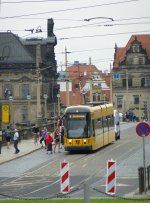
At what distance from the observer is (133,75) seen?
130 meters

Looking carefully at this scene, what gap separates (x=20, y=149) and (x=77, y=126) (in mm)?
7355

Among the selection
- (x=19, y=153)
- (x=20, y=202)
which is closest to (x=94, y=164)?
(x=19, y=153)

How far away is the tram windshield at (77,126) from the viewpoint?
4616 cm

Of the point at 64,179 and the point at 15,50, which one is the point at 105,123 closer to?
the point at 64,179

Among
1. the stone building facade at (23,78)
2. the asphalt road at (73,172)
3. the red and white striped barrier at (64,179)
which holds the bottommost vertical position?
the asphalt road at (73,172)

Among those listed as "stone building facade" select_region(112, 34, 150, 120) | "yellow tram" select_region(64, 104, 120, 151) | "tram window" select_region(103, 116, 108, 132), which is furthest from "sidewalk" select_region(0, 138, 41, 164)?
"stone building facade" select_region(112, 34, 150, 120)

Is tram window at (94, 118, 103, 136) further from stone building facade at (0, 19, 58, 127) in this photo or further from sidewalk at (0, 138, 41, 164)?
stone building facade at (0, 19, 58, 127)

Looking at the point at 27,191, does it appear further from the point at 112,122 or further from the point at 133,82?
the point at 133,82

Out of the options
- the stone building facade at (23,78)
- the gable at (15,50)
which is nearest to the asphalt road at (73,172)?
the stone building facade at (23,78)

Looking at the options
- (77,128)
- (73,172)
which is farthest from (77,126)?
(73,172)

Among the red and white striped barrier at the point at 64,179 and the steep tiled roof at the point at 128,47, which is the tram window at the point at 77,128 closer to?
the red and white striped barrier at the point at 64,179

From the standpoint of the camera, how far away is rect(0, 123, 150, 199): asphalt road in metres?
28.4

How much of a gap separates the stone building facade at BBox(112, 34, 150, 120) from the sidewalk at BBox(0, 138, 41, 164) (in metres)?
67.6

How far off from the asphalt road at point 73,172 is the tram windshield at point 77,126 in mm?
1288
